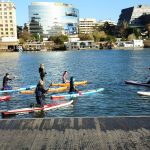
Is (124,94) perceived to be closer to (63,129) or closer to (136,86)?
(136,86)

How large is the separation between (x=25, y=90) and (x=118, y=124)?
853 inches

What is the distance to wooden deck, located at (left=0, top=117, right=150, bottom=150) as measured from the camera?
48.5 feet

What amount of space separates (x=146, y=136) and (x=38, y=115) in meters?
12.0

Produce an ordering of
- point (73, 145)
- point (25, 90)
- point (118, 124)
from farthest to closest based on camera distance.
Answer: point (25, 90) → point (118, 124) → point (73, 145)

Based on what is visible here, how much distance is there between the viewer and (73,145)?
48.5 ft

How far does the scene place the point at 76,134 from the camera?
16281mm

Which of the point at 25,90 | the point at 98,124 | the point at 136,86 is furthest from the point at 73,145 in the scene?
the point at 136,86

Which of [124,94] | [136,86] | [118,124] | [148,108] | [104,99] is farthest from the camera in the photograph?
[136,86]

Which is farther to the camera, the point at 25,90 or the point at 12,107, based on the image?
the point at 25,90

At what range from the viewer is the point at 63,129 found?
17.1m

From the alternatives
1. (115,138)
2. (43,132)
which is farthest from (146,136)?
(43,132)

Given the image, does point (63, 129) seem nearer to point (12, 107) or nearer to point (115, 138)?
point (115, 138)

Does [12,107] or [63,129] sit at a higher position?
[63,129]

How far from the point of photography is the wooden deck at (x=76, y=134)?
14.8 metres
